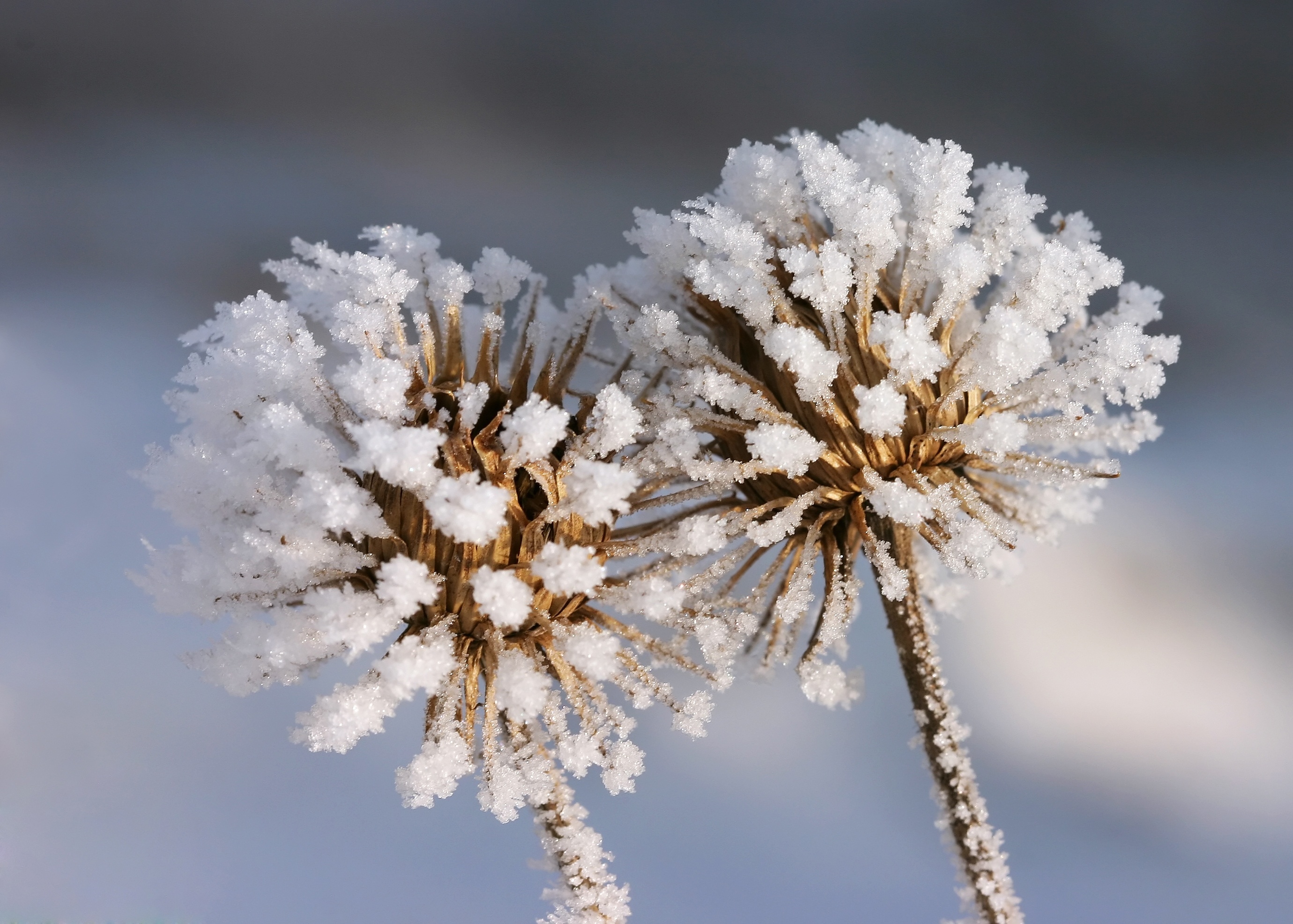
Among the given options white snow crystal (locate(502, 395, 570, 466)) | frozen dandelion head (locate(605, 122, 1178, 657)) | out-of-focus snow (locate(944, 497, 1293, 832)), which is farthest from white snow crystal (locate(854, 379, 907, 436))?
out-of-focus snow (locate(944, 497, 1293, 832))

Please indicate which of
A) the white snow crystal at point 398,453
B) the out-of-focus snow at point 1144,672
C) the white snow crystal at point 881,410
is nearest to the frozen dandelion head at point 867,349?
the white snow crystal at point 881,410

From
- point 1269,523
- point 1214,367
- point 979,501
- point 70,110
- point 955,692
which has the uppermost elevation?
point 70,110

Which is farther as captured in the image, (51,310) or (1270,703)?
(1270,703)

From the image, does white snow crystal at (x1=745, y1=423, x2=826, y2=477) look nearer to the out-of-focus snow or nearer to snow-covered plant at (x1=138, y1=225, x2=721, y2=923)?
snow-covered plant at (x1=138, y1=225, x2=721, y2=923)

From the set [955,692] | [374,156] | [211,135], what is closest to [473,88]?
[374,156]

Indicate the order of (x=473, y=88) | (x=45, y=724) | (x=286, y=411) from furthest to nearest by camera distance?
(x=473, y=88) → (x=45, y=724) → (x=286, y=411)

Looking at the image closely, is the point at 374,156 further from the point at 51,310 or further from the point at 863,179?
the point at 863,179

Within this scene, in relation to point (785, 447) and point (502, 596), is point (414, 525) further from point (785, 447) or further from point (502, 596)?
point (785, 447)
